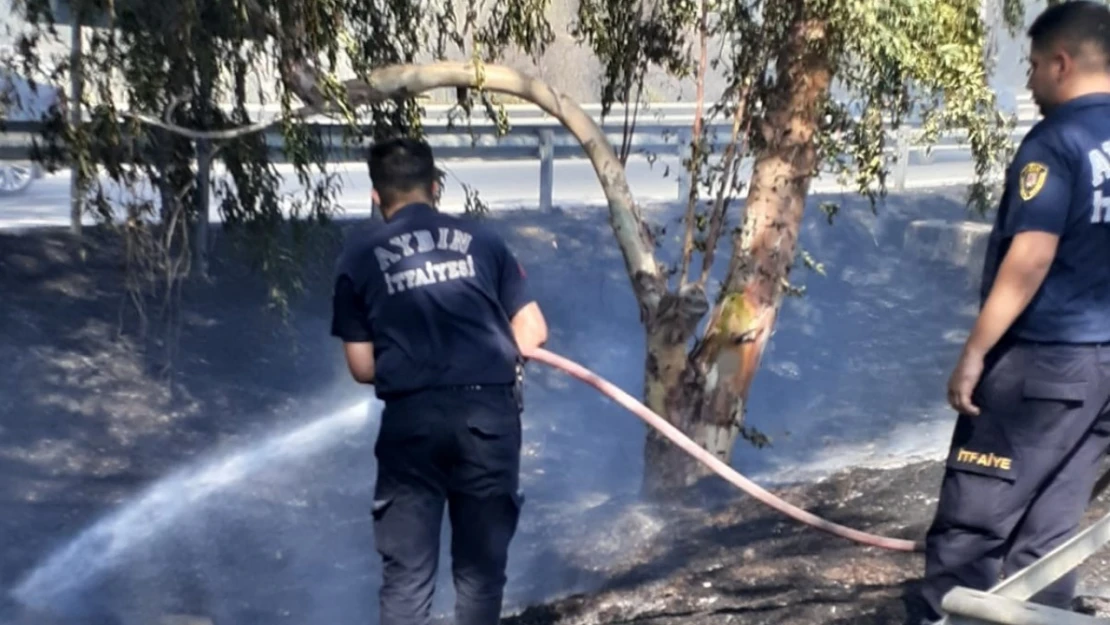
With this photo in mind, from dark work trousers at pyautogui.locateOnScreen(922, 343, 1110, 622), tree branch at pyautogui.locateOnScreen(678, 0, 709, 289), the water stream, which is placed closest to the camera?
dark work trousers at pyautogui.locateOnScreen(922, 343, 1110, 622)

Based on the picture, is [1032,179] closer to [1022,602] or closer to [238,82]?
[1022,602]

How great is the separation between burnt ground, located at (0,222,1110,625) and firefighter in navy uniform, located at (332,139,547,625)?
153 cm

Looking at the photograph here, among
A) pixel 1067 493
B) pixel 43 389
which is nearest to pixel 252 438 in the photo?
pixel 43 389

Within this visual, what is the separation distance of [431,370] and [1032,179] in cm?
176

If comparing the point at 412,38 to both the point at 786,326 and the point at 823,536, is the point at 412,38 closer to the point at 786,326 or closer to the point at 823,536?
the point at 823,536

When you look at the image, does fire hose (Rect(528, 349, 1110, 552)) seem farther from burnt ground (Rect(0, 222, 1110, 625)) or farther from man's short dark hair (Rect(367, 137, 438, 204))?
man's short dark hair (Rect(367, 137, 438, 204))

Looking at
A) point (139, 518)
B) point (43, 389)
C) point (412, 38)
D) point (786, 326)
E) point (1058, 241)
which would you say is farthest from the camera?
point (786, 326)

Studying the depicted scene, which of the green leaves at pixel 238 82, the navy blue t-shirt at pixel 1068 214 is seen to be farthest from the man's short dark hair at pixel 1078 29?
the green leaves at pixel 238 82

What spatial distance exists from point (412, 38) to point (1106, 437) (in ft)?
13.8

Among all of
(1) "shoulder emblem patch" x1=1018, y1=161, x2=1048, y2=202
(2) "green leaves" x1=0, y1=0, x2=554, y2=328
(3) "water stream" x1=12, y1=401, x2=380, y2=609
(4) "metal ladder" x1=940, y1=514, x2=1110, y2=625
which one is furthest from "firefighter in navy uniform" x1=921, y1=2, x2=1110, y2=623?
(3) "water stream" x1=12, y1=401, x2=380, y2=609

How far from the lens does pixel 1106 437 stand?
392 cm

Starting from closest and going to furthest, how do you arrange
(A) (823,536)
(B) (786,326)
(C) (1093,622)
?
(C) (1093,622) → (A) (823,536) → (B) (786,326)

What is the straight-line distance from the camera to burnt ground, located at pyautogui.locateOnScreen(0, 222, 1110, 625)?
577 centimetres

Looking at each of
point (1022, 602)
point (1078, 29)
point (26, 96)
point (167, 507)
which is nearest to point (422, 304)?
point (1078, 29)
